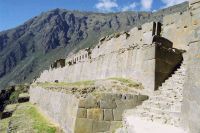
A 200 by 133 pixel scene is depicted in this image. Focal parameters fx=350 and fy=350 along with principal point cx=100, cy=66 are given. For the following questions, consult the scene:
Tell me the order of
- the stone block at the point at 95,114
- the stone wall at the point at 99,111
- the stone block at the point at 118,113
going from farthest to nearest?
the stone block at the point at 118,113
the stone block at the point at 95,114
the stone wall at the point at 99,111

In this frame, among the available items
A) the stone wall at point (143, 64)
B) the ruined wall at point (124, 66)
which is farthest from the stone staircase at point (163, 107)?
the ruined wall at point (124, 66)

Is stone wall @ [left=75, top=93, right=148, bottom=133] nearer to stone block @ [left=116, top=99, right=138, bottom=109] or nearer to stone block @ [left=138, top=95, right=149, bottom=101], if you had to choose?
stone block @ [left=116, top=99, right=138, bottom=109]

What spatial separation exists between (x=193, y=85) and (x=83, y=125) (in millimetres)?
6046

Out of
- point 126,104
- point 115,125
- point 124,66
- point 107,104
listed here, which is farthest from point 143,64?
point 115,125

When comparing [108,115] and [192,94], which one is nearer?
[192,94]

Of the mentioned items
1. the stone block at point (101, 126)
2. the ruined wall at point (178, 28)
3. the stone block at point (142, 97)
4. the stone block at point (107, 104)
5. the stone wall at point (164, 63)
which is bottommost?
the stone block at point (101, 126)

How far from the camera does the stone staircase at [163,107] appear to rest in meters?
12.8

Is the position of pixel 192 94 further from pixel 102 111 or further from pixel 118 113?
pixel 102 111

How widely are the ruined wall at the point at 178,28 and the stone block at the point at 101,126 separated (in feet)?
33.4

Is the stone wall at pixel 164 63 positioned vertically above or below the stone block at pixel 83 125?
above

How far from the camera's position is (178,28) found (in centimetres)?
2430

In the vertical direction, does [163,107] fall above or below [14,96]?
above

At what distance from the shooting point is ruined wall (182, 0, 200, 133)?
9797 mm

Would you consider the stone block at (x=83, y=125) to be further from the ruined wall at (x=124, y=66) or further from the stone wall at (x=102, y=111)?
the ruined wall at (x=124, y=66)
